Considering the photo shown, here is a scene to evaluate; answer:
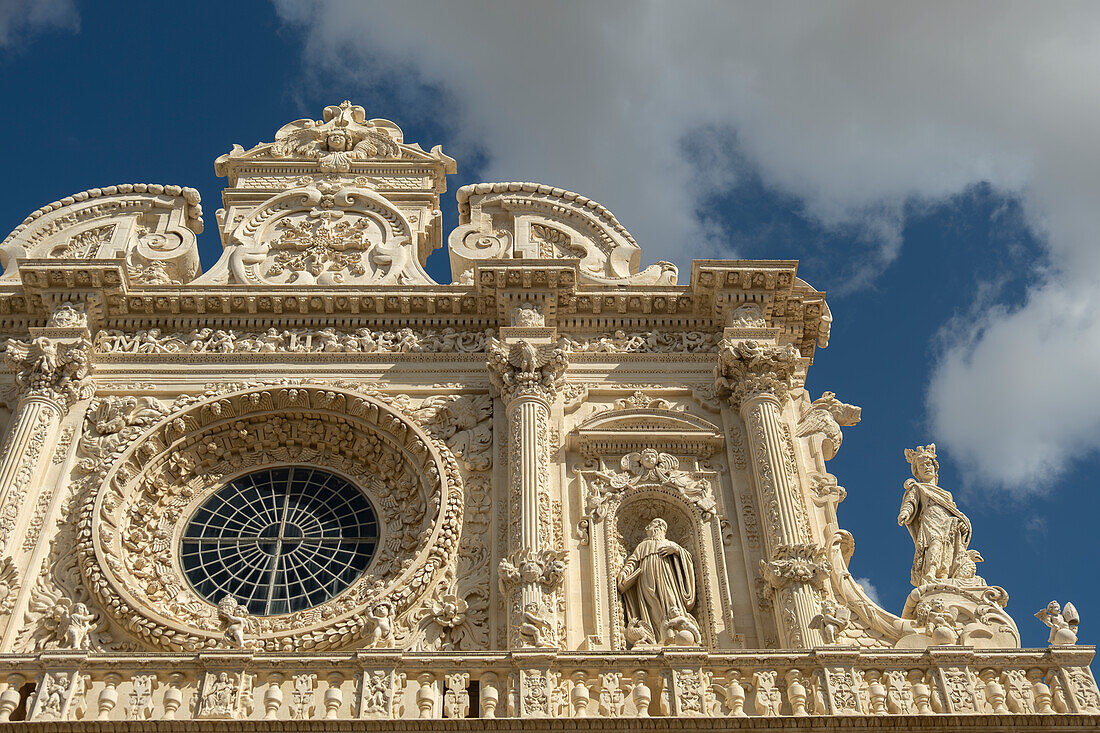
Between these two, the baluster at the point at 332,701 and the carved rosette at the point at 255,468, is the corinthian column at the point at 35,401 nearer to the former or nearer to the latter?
the carved rosette at the point at 255,468

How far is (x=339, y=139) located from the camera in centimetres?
2172

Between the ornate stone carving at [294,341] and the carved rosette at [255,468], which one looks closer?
the carved rosette at [255,468]

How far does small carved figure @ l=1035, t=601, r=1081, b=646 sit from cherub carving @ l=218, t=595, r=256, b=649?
8197 mm

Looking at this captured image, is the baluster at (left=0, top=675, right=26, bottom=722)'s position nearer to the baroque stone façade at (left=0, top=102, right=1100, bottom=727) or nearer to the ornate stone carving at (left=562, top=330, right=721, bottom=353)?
the baroque stone façade at (left=0, top=102, right=1100, bottom=727)

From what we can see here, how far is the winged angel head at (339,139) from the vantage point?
2145 centimetres

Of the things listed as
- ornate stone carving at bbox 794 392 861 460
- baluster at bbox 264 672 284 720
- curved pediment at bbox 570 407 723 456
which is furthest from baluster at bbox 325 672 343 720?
ornate stone carving at bbox 794 392 861 460

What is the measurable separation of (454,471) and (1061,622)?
7.45m

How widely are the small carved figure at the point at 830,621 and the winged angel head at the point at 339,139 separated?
39.1 ft

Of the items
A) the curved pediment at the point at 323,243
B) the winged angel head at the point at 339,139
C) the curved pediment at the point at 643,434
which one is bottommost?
the curved pediment at the point at 643,434

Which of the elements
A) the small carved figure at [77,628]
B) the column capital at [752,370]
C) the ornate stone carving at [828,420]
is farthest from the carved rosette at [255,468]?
the ornate stone carving at [828,420]

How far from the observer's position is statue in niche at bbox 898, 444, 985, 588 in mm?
14688

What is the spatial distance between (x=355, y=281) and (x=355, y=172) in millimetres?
3162

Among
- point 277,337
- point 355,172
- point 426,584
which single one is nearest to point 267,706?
point 426,584

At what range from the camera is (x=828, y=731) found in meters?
10.9
